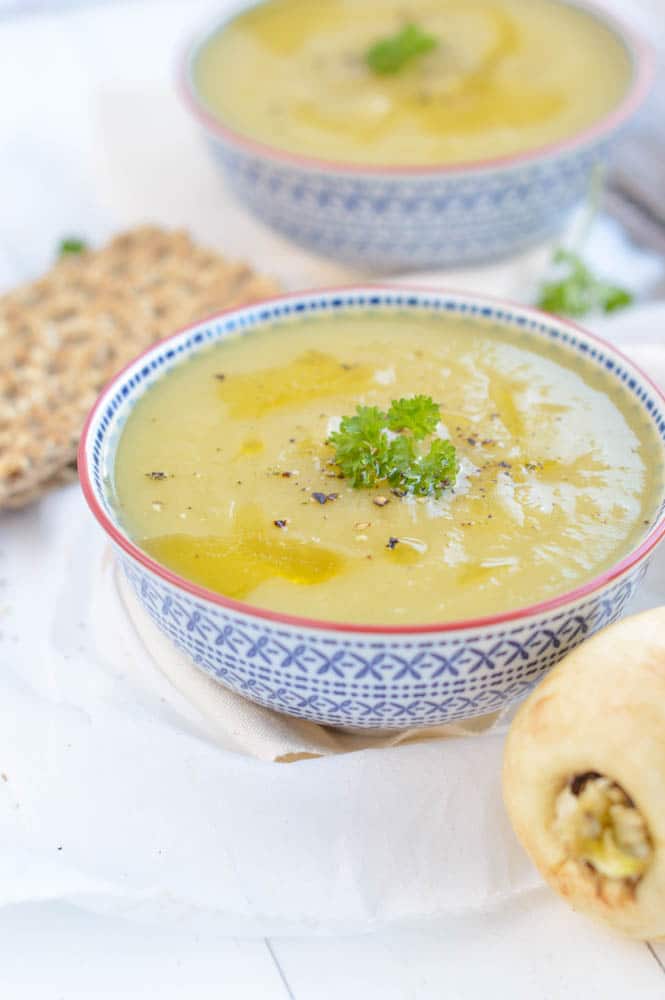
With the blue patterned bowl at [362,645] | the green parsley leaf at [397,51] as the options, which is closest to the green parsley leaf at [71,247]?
the green parsley leaf at [397,51]

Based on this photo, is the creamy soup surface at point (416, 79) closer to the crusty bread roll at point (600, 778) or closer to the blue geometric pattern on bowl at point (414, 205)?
the blue geometric pattern on bowl at point (414, 205)

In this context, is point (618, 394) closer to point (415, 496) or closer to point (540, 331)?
point (540, 331)

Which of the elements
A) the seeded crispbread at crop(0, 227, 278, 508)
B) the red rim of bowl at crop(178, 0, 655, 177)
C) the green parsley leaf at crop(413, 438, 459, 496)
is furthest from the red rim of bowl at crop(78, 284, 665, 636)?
the red rim of bowl at crop(178, 0, 655, 177)

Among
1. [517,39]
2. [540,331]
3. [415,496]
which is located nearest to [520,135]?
[517,39]

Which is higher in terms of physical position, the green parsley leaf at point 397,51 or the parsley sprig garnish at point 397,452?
the parsley sprig garnish at point 397,452

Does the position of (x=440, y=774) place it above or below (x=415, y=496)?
below

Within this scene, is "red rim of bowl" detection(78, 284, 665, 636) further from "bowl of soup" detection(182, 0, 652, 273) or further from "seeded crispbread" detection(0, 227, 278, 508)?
"bowl of soup" detection(182, 0, 652, 273)
